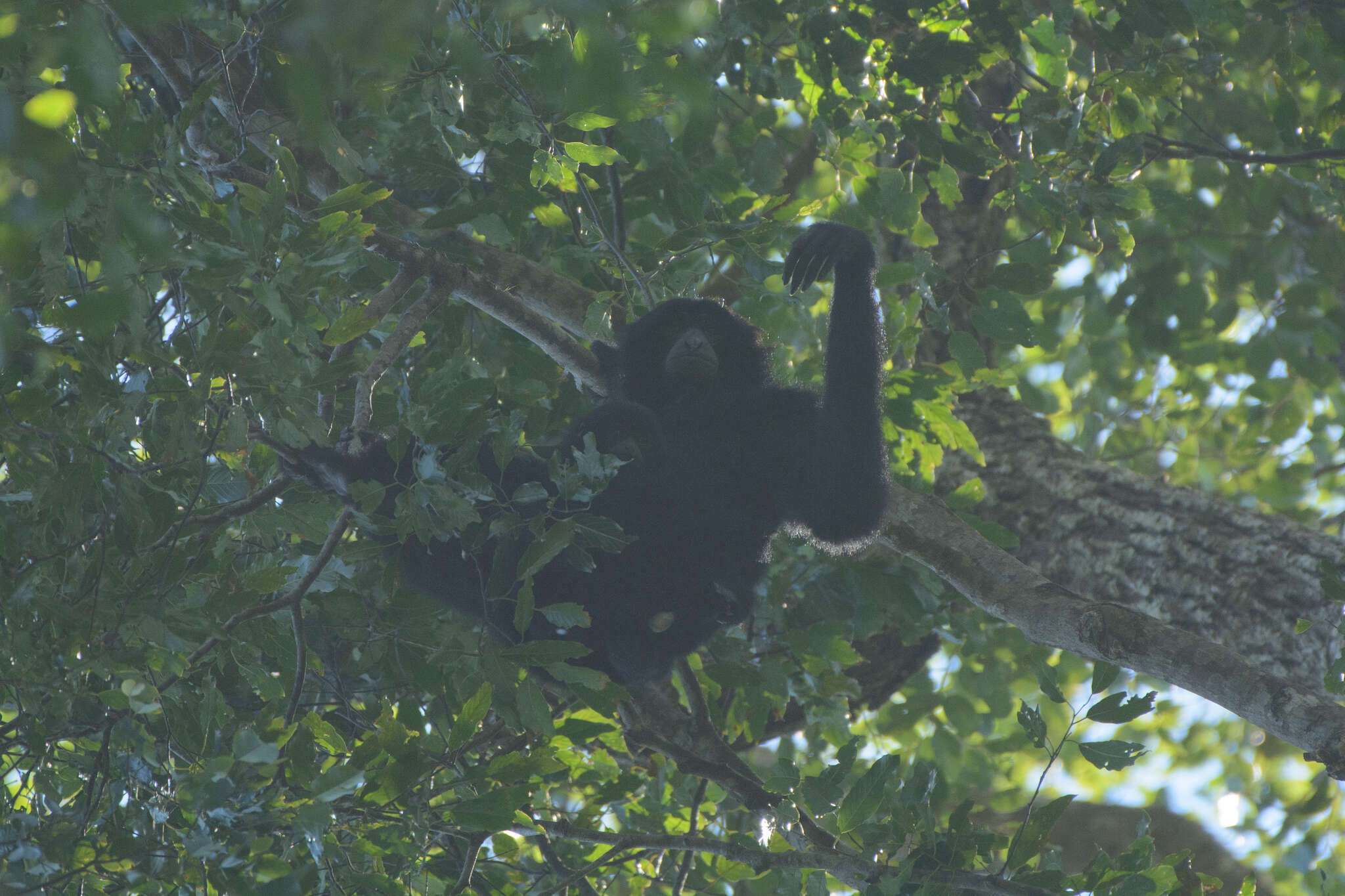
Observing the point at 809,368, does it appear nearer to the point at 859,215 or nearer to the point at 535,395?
the point at 859,215

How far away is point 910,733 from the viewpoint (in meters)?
6.66

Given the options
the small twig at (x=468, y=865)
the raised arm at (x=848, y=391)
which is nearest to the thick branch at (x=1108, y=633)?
the raised arm at (x=848, y=391)

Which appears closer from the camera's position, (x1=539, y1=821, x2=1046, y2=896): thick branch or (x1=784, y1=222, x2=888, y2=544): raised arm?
(x1=539, y1=821, x2=1046, y2=896): thick branch

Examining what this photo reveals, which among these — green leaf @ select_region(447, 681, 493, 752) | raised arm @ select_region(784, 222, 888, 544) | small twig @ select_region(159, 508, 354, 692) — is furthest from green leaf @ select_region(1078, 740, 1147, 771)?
small twig @ select_region(159, 508, 354, 692)

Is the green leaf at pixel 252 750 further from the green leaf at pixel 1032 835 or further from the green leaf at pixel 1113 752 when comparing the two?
the green leaf at pixel 1113 752

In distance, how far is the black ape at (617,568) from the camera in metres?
3.33

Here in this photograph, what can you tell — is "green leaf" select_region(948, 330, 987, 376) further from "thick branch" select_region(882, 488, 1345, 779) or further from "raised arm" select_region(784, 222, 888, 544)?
"thick branch" select_region(882, 488, 1345, 779)

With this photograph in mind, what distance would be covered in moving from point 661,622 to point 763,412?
101cm

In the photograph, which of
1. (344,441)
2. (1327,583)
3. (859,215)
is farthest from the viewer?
(859,215)

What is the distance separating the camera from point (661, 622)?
374cm

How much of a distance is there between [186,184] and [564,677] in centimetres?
169

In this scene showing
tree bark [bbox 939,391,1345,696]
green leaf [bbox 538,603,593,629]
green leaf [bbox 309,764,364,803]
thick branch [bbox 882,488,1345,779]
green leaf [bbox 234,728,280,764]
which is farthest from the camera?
tree bark [bbox 939,391,1345,696]

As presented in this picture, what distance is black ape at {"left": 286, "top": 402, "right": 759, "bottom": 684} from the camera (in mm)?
3332

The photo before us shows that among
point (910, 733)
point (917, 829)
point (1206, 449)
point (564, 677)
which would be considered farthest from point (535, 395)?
point (1206, 449)
